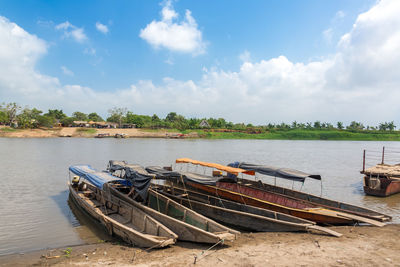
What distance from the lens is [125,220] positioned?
33.0ft

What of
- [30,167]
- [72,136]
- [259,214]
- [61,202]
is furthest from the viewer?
[72,136]

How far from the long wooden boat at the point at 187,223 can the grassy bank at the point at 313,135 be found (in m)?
77.1

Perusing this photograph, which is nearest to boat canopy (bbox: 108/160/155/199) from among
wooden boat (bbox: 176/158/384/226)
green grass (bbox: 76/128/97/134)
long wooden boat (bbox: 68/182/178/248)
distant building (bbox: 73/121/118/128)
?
long wooden boat (bbox: 68/182/178/248)

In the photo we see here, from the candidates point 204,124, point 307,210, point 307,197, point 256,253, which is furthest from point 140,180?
point 204,124

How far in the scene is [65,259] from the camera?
750cm

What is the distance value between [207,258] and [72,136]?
276 feet

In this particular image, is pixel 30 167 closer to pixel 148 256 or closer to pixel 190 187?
pixel 190 187

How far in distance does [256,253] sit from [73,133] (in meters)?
86.3

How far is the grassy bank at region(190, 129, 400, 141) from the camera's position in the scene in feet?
293

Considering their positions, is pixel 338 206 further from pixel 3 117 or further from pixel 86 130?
pixel 3 117

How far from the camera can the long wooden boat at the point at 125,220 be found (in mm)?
7754

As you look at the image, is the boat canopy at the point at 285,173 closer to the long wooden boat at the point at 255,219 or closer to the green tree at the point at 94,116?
the long wooden boat at the point at 255,219

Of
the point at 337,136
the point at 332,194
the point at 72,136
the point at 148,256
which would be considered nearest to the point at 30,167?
the point at 148,256

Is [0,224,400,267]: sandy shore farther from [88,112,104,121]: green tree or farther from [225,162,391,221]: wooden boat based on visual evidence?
[88,112,104,121]: green tree
